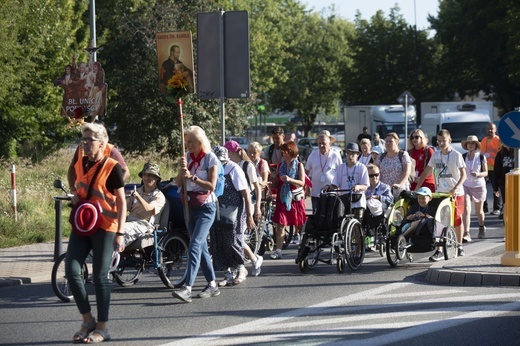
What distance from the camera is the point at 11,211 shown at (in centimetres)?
2011

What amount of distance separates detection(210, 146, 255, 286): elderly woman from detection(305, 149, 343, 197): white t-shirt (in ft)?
10.7

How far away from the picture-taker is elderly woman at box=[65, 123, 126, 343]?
926cm

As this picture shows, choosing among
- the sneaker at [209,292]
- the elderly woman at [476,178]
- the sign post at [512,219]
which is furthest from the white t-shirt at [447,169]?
the sneaker at [209,292]

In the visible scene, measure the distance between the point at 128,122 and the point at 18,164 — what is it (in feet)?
22.8

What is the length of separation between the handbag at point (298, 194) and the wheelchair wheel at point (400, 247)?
212 centimetres

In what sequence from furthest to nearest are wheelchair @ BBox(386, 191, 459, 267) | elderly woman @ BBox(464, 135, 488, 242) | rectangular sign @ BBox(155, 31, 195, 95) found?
elderly woman @ BBox(464, 135, 488, 242) < rectangular sign @ BBox(155, 31, 195, 95) < wheelchair @ BBox(386, 191, 459, 267)

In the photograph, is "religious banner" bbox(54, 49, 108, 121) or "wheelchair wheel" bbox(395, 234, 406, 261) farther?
"religious banner" bbox(54, 49, 108, 121)

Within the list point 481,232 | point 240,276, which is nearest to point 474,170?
point 481,232

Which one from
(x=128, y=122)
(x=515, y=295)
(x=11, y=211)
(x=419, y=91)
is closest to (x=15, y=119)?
(x=128, y=122)

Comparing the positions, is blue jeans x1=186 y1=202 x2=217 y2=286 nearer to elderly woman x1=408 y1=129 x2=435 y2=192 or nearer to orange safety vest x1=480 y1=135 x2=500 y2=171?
elderly woman x1=408 y1=129 x2=435 y2=192

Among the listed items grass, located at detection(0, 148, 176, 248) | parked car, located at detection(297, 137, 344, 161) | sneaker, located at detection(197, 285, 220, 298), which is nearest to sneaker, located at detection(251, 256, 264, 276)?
sneaker, located at detection(197, 285, 220, 298)

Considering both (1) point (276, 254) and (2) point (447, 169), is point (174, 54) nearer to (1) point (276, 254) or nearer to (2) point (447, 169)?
(1) point (276, 254)

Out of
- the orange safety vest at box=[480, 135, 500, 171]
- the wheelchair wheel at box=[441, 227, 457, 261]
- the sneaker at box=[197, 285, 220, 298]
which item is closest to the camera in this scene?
the sneaker at box=[197, 285, 220, 298]

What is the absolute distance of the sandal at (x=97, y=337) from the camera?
9216mm
